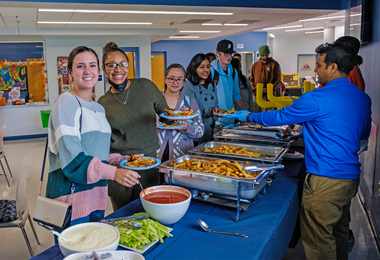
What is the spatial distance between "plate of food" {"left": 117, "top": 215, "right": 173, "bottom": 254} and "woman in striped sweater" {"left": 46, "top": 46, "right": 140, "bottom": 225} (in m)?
0.19

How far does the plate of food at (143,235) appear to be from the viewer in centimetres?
102

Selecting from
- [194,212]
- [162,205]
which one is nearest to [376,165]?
[194,212]

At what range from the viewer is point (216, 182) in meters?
1.34

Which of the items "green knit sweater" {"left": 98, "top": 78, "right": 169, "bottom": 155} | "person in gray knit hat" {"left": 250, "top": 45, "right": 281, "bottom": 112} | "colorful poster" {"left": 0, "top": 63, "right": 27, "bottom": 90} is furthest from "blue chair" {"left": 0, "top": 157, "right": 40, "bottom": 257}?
"colorful poster" {"left": 0, "top": 63, "right": 27, "bottom": 90}

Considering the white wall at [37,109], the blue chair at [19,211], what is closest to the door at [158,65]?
the white wall at [37,109]

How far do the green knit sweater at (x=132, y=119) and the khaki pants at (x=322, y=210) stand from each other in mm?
898

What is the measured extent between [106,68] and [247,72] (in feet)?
40.1

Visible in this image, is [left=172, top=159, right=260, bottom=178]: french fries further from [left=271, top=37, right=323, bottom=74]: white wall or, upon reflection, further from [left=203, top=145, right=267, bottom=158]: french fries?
[left=271, top=37, right=323, bottom=74]: white wall

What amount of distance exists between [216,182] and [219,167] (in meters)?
0.09

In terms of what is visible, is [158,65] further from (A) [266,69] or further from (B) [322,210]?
(B) [322,210]

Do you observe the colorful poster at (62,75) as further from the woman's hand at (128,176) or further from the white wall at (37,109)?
the woman's hand at (128,176)

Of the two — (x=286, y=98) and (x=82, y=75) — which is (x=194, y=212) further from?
(x=286, y=98)

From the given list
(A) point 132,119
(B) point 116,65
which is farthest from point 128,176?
(B) point 116,65

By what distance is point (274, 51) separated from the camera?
49.4ft
